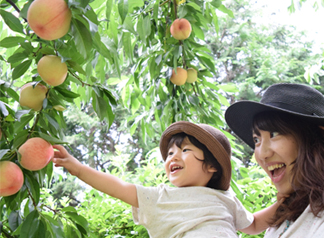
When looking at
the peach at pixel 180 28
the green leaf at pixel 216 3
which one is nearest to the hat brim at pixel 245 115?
the peach at pixel 180 28

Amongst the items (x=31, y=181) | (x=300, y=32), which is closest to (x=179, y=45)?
(x=31, y=181)

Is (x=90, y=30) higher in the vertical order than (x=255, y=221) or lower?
higher

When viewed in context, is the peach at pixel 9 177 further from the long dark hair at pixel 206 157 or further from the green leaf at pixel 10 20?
the long dark hair at pixel 206 157

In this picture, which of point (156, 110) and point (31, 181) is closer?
point (31, 181)

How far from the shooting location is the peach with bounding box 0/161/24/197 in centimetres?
61

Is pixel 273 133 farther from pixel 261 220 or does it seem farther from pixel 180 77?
pixel 180 77

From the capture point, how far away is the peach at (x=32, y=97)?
27.1 inches

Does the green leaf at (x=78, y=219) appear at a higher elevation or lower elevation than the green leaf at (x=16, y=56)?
lower

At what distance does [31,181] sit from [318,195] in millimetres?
645

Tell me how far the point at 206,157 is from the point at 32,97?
58 centimetres

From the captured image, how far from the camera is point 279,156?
2.99 ft

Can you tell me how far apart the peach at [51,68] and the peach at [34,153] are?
0.12 meters

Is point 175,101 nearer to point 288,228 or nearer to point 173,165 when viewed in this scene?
point 173,165

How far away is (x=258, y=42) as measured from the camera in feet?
22.7
